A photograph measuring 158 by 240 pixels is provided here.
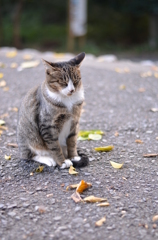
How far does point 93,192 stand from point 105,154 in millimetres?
881

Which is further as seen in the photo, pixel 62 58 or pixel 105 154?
pixel 62 58

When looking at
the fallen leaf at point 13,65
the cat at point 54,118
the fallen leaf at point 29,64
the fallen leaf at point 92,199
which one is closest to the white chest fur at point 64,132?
the cat at point 54,118

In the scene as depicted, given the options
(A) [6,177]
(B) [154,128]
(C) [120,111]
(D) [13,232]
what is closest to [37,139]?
(A) [6,177]

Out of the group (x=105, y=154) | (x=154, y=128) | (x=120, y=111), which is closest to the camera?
(x=105, y=154)

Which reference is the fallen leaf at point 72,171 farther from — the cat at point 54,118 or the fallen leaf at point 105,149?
the fallen leaf at point 105,149

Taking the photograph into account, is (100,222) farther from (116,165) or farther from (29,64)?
(29,64)

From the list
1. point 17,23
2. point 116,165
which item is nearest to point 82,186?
point 116,165

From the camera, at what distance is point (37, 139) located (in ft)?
12.0

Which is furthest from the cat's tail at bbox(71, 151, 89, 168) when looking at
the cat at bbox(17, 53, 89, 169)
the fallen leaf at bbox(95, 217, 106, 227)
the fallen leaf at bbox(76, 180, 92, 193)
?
the fallen leaf at bbox(95, 217, 106, 227)

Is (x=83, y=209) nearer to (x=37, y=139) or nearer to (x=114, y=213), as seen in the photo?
(x=114, y=213)

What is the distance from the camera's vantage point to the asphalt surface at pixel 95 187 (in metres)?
2.71

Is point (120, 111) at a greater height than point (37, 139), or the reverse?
point (37, 139)

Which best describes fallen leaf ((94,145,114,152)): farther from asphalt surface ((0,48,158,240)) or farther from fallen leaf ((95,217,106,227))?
fallen leaf ((95,217,106,227))

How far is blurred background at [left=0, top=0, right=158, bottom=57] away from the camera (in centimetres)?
1385
